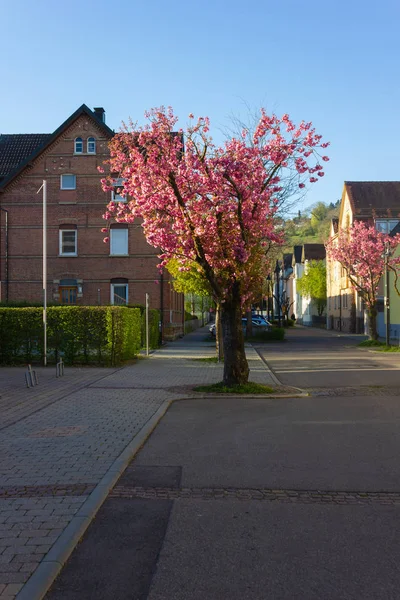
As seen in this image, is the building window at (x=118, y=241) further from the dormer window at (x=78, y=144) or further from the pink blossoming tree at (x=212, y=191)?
the pink blossoming tree at (x=212, y=191)

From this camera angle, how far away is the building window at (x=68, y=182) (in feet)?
124

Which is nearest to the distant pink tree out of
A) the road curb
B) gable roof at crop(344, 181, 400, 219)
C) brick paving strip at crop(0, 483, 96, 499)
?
gable roof at crop(344, 181, 400, 219)

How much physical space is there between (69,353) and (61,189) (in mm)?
19374

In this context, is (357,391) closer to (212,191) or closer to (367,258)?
(212,191)

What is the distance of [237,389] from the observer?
14555 millimetres

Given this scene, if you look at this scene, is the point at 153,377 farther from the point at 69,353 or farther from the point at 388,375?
the point at 388,375

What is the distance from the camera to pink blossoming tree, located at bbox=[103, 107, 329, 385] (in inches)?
565

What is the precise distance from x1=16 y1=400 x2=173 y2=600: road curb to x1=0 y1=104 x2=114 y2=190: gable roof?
3226 cm

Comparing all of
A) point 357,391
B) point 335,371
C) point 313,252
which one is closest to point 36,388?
point 357,391

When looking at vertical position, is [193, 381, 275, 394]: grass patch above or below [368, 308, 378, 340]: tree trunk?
below

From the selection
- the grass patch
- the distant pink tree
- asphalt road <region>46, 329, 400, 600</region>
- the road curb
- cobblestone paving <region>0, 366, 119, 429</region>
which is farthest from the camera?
the distant pink tree

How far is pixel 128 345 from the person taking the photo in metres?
22.3

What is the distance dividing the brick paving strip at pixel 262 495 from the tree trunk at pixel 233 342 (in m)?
8.78

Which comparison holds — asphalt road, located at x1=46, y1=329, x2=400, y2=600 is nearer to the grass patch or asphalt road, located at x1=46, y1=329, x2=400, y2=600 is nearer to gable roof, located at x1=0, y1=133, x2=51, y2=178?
the grass patch
